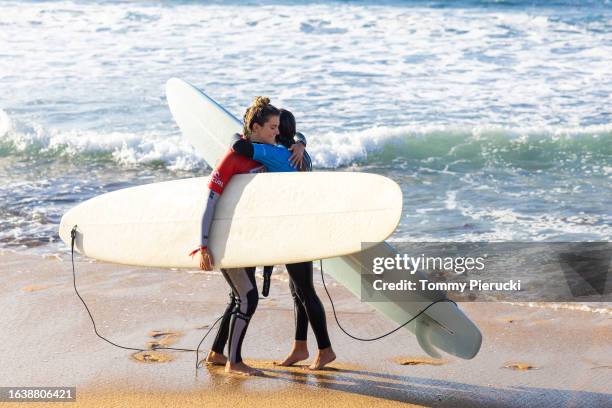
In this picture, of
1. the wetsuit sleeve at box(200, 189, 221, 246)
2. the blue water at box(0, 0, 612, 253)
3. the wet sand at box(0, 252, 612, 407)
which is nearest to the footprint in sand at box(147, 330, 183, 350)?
the wet sand at box(0, 252, 612, 407)

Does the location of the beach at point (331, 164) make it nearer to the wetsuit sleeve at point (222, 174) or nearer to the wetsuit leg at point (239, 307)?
the wetsuit leg at point (239, 307)

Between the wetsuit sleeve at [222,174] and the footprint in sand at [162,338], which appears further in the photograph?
the footprint in sand at [162,338]

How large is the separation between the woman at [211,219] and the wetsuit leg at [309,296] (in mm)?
198

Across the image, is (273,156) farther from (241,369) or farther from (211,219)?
(241,369)

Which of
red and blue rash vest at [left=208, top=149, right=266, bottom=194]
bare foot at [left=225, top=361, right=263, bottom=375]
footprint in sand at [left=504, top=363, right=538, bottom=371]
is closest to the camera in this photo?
red and blue rash vest at [left=208, top=149, right=266, bottom=194]

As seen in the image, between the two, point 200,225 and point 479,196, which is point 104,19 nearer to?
point 479,196

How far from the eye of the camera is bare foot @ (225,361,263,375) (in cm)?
405

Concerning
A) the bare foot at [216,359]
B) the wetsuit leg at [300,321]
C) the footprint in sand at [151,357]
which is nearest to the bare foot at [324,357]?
the wetsuit leg at [300,321]

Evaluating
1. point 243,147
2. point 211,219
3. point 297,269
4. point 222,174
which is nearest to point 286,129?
point 243,147

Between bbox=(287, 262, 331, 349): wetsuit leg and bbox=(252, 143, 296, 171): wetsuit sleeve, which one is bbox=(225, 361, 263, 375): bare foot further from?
bbox=(252, 143, 296, 171): wetsuit sleeve

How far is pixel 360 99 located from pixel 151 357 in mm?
8107

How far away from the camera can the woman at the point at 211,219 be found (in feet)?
12.7

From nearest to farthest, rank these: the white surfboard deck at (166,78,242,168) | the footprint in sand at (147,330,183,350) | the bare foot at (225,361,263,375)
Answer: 1. the bare foot at (225,361,263,375)
2. the footprint in sand at (147,330,183,350)
3. the white surfboard deck at (166,78,242,168)

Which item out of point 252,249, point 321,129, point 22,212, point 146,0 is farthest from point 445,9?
point 252,249
